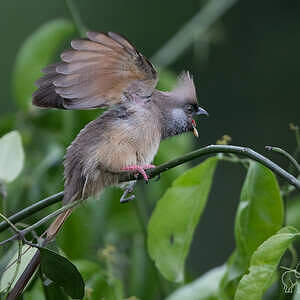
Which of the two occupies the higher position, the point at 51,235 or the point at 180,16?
the point at 180,16

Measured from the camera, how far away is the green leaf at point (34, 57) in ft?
9.37

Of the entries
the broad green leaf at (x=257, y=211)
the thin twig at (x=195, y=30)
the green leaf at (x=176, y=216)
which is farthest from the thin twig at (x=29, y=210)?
the thin twig at (x=195, y=30)

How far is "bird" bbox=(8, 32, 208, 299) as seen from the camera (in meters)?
1.88

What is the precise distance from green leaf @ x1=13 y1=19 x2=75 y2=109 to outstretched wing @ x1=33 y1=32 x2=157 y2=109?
745mm

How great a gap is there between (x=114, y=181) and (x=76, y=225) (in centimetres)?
41

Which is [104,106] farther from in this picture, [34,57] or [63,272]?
[34,57]

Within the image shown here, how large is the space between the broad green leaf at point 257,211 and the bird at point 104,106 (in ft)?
1.08

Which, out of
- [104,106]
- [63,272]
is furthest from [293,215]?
[63,272]

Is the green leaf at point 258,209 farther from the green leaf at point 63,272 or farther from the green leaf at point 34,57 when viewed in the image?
the green leaf at point 34,57

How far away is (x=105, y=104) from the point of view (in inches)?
79.5

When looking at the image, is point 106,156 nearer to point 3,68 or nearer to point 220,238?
point 220,238

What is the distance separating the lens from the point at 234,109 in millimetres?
6027

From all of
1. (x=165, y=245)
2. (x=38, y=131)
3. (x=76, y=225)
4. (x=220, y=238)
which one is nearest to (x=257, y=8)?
(x=220, y=238)

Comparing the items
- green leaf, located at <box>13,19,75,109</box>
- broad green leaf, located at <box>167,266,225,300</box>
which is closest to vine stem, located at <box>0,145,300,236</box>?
broad green leaf, located at <box>167,266,225,300</box>
